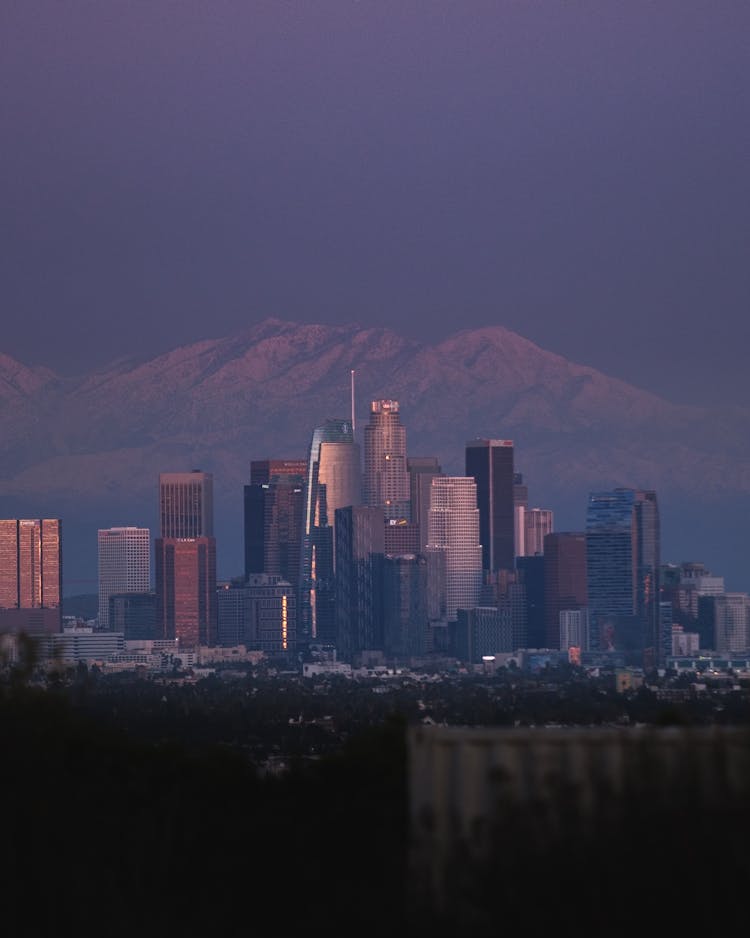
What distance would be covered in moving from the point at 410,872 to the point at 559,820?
180cm

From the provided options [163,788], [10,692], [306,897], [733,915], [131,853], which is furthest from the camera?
[10,692]

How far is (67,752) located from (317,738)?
2888 inches

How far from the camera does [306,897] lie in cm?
2625

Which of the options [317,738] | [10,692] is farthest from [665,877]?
[317,738]

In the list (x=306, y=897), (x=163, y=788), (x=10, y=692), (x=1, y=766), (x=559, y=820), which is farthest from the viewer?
(x=10, y=692)

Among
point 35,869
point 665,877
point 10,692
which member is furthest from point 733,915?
point 10,692

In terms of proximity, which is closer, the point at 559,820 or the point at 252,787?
the point at 559,820

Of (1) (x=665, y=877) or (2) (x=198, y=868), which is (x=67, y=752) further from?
(1) (x=665, y=877)

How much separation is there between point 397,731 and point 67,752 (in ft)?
21.9

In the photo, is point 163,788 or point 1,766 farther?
point 163,788

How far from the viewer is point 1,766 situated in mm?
31109

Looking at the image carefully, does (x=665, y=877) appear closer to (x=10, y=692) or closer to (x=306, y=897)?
(x=306, y=897)

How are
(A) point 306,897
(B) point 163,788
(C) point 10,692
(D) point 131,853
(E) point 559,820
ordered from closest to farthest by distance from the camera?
(E) point 559,820 < (A) point 306,897 < (D) point 131,853 < (B) point 163,788 < (C) point 10,692

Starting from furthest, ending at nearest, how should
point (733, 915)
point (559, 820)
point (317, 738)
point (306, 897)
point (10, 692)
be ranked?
1. point (317, 738)
2. point (10, 692)
3. point (306, 897)
4. point (559, 820)
5. point (733, 915)
